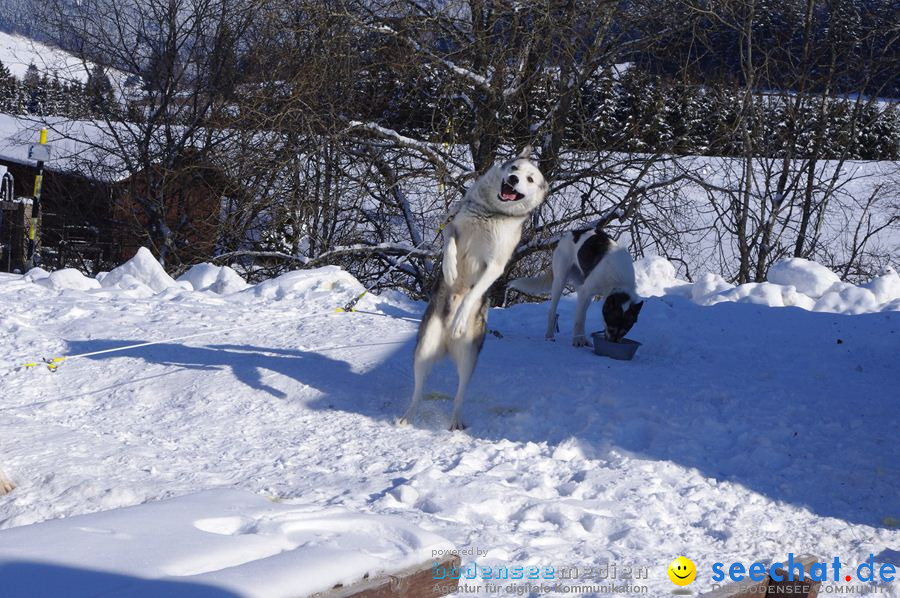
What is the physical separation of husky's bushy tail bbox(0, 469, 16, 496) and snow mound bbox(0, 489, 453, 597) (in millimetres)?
1161

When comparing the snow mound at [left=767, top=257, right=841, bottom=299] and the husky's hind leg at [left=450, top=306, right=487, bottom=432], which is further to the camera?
the snow mound at [left=767, top=257, right=841, bottom=299]

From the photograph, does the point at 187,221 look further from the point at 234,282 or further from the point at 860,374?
the point at 860,374

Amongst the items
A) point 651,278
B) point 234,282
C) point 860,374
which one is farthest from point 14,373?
point 651,278

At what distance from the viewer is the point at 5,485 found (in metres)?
4.13

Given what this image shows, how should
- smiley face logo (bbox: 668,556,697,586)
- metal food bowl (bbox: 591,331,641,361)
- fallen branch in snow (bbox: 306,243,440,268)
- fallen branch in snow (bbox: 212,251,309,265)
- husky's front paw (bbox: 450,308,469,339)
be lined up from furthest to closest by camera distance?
fallen branch in snow (bbox: 212,251,309,265), fallen branch in snow (bbox: 306,243,440,268), metal food bowl (bbox: 591,331,641,361), husky's front paw (bbox: 450,308,469,339), smiley face logo (bbox: 668,556,697,586)

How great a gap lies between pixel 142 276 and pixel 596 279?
5.43 m

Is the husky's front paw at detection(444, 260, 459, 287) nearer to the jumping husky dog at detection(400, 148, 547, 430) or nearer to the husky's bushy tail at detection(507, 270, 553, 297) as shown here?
the jumping husky dog at detection(400, 148, 547, 430)

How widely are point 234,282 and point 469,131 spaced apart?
432cm

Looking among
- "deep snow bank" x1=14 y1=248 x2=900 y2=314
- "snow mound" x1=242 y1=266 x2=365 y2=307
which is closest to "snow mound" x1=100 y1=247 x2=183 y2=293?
"deep snow bank" x1=14 y1=248 x2=900 y2=314

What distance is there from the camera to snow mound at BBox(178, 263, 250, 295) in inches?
399

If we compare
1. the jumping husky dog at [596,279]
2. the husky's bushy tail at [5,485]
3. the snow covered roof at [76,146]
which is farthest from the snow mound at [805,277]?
the snow covered roof at [76,146]

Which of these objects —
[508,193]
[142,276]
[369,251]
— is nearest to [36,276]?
[142,276]

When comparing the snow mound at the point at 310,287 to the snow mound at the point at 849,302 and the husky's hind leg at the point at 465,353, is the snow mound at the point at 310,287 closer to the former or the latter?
the husky's hind leg at the point at 465,353

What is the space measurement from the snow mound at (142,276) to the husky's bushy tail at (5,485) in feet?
19.2
